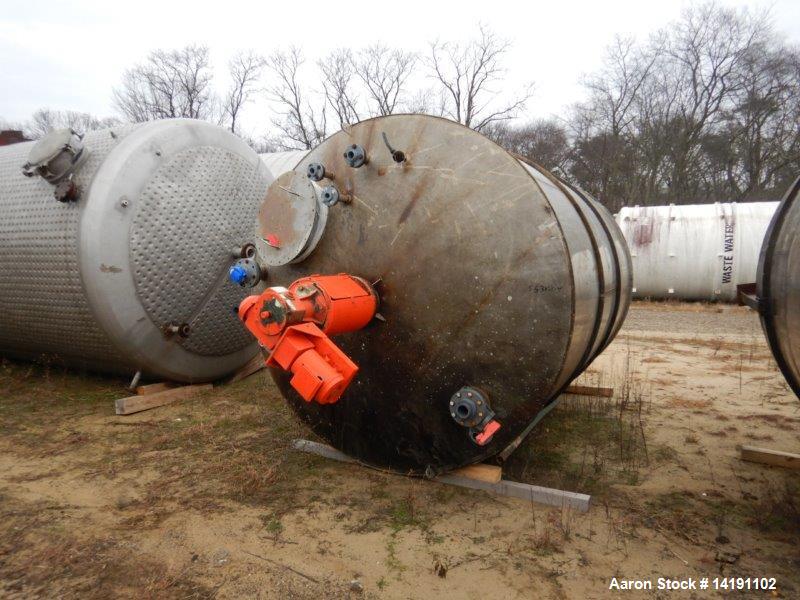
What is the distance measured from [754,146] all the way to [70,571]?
96.0 ft

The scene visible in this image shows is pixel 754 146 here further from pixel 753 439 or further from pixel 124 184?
pixel 124 184

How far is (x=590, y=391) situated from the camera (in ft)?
17.2

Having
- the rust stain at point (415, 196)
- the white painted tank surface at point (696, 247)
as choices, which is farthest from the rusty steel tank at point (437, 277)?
the white painted tank surface at point (696, 247)

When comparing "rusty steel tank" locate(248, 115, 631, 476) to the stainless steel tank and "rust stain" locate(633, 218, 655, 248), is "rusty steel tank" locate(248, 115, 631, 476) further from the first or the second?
"rust stain" locate(633, 218, 655, 248)

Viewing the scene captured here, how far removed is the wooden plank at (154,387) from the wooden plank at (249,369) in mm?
614

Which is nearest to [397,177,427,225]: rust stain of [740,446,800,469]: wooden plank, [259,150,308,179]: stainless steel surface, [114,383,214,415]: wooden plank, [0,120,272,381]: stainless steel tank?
[0,120,272,381]: stainless steel tank

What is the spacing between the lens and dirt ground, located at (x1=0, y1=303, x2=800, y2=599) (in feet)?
8.16

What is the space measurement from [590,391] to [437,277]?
3.09 meters

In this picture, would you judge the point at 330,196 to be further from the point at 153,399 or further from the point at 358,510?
the point at 153,399

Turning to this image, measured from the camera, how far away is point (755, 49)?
25.0 meters

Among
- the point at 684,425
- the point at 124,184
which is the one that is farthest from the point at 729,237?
the point at 124,184

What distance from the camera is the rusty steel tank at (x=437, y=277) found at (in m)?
2.63

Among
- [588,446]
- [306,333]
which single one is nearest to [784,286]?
[588,446]

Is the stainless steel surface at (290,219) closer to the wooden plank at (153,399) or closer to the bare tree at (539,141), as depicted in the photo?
the wooden plank at (153,399)
